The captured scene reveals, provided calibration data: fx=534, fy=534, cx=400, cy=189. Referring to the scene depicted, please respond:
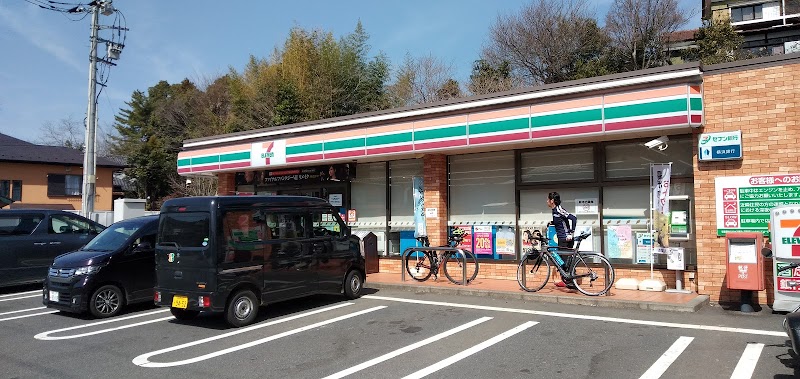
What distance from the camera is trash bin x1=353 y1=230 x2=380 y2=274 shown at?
511 inches

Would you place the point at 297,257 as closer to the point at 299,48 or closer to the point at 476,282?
the point at 476,282

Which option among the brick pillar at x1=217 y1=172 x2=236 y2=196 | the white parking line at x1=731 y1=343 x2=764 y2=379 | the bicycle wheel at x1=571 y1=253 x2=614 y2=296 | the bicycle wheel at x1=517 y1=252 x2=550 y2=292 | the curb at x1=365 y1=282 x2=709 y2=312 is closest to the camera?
the white parking line at x1=731 y1=343 x2=764 y2=379

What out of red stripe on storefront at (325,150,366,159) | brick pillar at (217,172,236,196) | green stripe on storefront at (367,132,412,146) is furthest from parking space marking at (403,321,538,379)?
brick pillar at (217,172,236,196)

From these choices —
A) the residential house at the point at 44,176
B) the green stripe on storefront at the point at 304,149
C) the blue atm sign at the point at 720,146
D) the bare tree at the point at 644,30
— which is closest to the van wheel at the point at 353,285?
the green stripe on storefront at the point at 304,149

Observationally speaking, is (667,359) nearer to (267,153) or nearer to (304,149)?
(304,149)

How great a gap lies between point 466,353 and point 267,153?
9991 mm

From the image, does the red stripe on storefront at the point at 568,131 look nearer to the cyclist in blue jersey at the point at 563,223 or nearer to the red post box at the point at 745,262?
the cyclist in blue jersey at the point at 563,223

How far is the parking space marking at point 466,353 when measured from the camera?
545 cm

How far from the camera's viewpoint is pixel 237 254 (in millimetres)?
7781

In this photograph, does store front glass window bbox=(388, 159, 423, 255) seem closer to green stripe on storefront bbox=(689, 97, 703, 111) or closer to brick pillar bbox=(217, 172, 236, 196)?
brick pillar bbox=(217, 172, 236, 196)

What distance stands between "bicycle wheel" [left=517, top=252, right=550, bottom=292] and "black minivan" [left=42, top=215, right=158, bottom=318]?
21.7 ft

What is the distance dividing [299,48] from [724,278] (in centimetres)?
2409

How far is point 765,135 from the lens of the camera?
8.79 metres

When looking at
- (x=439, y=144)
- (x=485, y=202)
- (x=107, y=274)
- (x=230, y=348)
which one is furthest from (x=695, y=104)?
(x=107, y=274)
